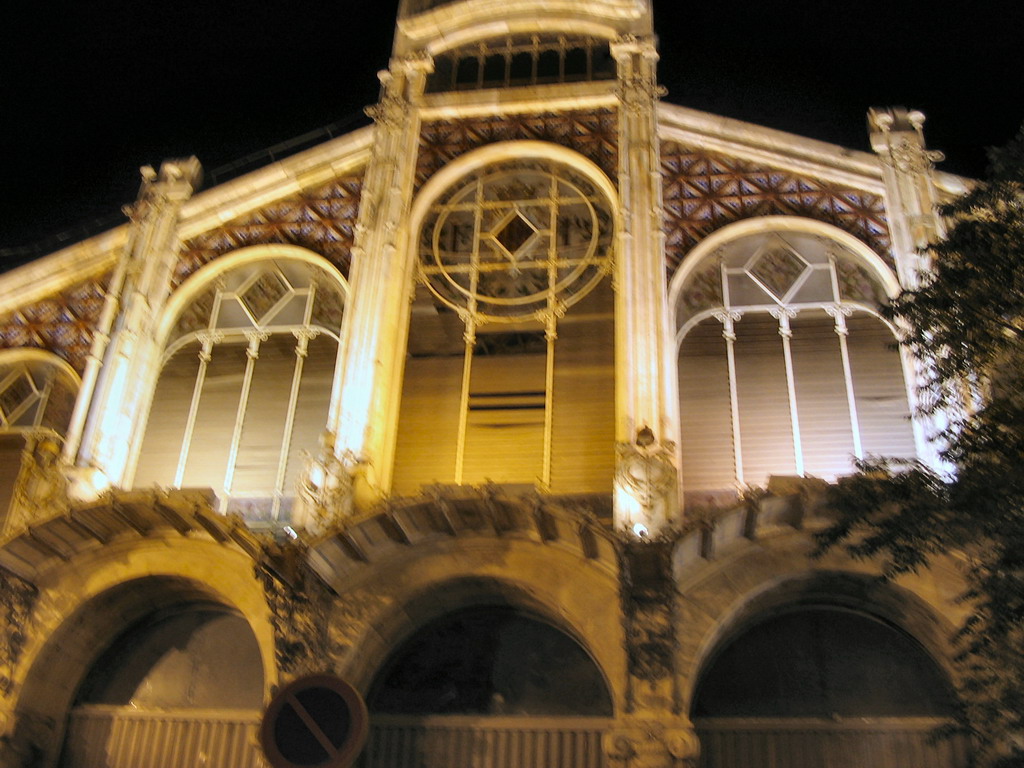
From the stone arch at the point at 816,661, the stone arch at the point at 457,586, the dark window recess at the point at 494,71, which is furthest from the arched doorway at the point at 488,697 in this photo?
the dark window recess at the point at 494,71

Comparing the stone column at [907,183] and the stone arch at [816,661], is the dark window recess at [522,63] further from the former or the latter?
the stone arch at [816,661]

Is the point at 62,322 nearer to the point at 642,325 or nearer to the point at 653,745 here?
the point at 642,325

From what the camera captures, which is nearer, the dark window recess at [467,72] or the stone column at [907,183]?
the stone column at [907,183]

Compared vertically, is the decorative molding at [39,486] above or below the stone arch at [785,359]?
below

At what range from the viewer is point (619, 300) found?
58.4 ft

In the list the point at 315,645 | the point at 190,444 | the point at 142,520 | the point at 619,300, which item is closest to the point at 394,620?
the point at 315,645

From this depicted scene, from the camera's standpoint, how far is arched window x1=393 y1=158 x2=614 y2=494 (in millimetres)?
16875

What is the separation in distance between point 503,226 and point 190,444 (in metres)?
6.78

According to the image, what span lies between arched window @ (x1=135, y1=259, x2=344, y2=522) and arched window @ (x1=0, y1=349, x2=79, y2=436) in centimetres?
172

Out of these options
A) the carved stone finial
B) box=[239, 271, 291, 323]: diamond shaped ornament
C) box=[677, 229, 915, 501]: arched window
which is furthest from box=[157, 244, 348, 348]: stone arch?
box=[677, 229, 915, 501]: arched window

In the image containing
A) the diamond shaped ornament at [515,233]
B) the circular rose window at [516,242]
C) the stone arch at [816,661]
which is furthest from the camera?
the diamond shaped ornament at [515,233]

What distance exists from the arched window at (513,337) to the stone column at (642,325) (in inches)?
24.3

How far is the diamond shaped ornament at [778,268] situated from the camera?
Answer: 60.4 feet

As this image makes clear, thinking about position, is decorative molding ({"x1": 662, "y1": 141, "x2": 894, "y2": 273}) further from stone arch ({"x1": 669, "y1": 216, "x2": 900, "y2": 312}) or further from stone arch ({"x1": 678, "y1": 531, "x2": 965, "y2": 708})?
stone arch ({"x1": 678, "y1": 531, "x2": 965, "y2": 708})
